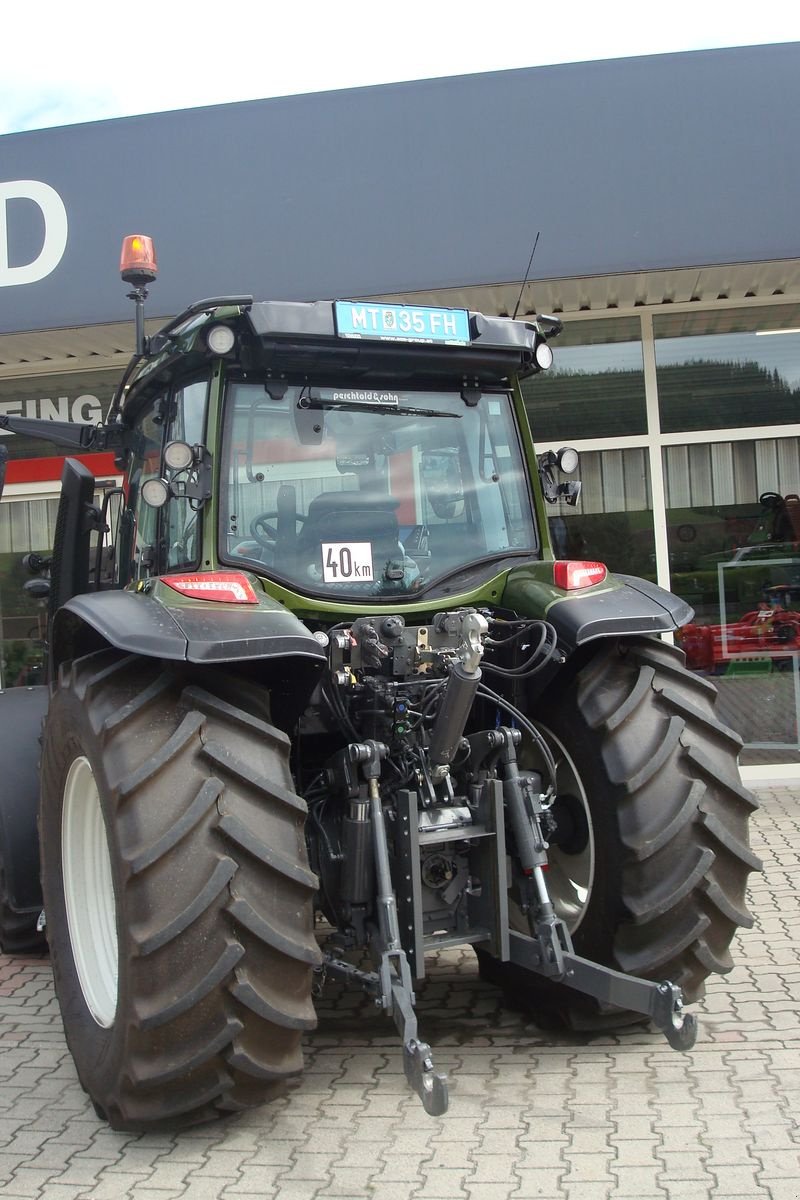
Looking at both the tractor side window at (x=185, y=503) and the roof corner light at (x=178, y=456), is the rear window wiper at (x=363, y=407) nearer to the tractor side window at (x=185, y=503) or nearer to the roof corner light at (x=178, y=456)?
the tractor side window at (x=185, y=503)

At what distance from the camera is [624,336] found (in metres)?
Answer: 9.10

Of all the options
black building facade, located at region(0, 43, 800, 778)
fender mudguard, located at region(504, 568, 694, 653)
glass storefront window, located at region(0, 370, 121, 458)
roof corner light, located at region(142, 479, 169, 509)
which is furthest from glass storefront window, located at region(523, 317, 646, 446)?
roof corner light, located at region(142, 479, 169, 509)

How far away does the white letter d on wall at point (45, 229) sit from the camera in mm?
7801

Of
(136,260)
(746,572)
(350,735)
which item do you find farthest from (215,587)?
(746,572)

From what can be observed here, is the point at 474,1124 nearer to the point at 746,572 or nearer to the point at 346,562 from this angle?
the point at 346,562

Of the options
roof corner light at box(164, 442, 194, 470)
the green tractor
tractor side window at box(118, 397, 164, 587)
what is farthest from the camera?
tractor side window at box(118, 397, 164, 587)

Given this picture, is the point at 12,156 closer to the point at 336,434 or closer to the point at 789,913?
the point at 336,434

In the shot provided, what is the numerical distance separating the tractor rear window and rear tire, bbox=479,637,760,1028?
70 cm

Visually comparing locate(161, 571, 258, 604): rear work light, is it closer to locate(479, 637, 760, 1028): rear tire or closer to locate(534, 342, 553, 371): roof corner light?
locate(479, 637, 760, 1028): rear tire

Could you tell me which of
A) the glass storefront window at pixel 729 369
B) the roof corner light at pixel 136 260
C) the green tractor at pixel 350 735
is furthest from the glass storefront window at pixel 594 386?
the roof corner light at pixel 136 260

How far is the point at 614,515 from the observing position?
915cm

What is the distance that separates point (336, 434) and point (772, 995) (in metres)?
2.71

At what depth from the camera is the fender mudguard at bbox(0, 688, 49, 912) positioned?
5.04 meters

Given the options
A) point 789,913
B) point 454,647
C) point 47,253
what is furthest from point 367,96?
point 789,913
